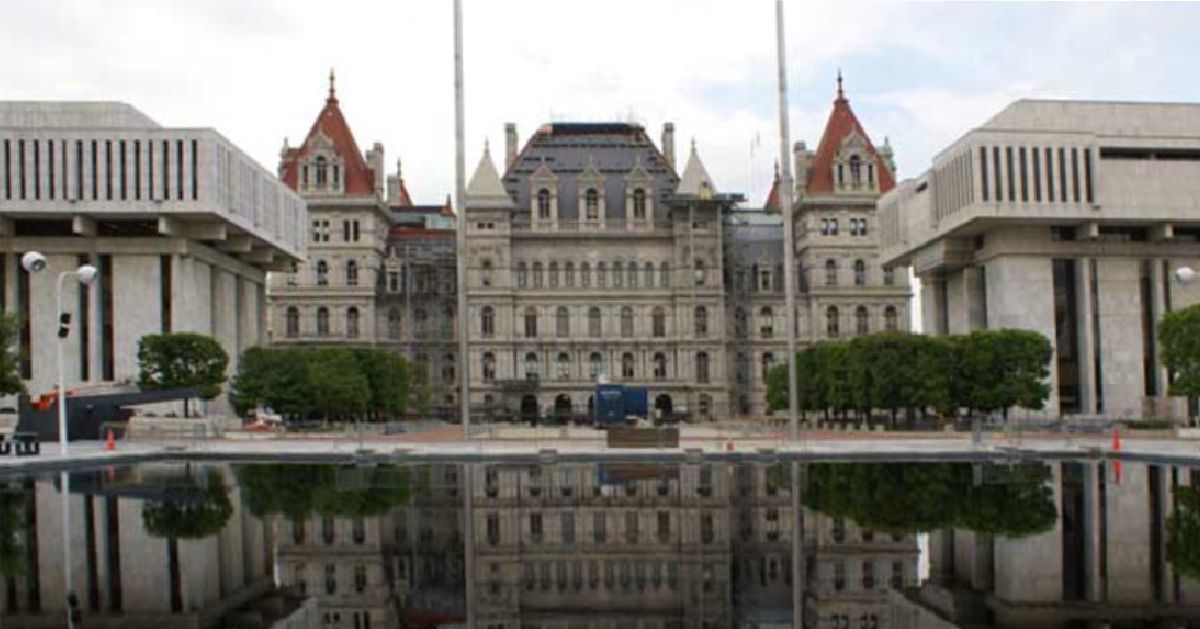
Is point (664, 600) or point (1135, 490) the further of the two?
point (1135, 490)

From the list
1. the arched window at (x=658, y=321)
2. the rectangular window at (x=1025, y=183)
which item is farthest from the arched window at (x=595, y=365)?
A: the rectangular window at (x=1025, y=183)

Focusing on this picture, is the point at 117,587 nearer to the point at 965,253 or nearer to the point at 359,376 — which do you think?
the point at 359,376

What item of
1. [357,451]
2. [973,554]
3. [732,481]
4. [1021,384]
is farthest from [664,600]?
[1021,384]

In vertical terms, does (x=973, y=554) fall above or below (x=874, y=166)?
below

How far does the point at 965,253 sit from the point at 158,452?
50487 mm

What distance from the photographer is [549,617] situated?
15.5m

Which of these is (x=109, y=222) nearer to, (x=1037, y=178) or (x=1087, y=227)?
(x=1037, y=178)

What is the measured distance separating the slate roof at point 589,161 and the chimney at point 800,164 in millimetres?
11270

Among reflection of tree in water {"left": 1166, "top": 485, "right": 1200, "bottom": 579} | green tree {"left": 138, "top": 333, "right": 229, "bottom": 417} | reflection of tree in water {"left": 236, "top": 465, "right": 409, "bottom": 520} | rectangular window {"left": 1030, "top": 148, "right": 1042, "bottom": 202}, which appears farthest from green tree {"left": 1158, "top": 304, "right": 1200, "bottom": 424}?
green tree {"left": 138, "top": 333, "right": 229, "bottom": 417}

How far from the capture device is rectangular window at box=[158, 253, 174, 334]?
2785 inches

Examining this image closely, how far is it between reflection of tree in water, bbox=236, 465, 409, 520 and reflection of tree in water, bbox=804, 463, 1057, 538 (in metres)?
9.20

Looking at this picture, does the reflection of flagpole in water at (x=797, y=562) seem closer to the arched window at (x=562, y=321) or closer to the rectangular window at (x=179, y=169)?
the rectangular window at (x=179, y=169)

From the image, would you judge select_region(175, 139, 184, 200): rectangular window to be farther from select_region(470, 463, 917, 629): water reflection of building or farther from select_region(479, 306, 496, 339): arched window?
Answer: select_region(470, 463, 917, 629): water reflection of building

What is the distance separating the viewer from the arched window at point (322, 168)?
100875mm
